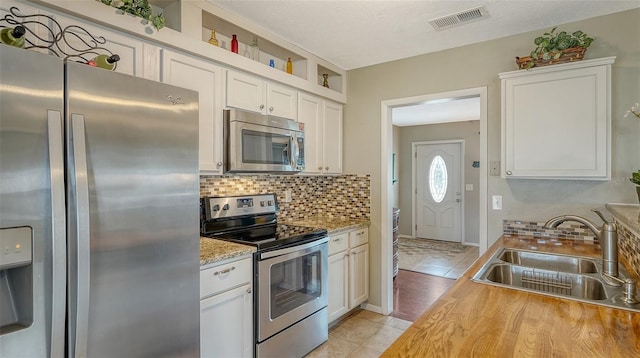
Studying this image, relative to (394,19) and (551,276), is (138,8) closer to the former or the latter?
(394,19)

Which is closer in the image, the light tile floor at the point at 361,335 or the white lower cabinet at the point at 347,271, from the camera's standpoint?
the light tile floor at the point at 361,335

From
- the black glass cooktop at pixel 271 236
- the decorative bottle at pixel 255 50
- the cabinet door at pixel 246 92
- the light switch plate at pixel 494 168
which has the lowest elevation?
the black glass cooktop at pixel 271 236

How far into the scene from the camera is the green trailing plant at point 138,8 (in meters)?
1.70

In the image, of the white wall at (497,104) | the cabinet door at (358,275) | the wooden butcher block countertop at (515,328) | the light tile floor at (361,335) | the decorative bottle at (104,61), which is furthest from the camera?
the cabinet door at (358,275)

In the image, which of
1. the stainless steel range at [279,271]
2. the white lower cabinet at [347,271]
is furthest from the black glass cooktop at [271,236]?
the white lower cabinet at [347,271]

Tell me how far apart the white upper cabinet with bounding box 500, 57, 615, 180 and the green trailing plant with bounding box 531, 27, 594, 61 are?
10 cm

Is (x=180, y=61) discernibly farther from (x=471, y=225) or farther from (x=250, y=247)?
(x=471, y=225)

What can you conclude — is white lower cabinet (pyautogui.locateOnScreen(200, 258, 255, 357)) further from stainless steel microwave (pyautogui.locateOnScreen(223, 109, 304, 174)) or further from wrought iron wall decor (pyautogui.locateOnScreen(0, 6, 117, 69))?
wrought iron wall decor (pyautogui.locateOnScreen(0, 6, 117, 69))

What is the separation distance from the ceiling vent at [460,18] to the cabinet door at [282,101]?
3.97 feet

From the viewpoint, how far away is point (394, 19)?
235 cm

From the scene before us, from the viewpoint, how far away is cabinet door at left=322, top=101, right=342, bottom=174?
3.27 metres

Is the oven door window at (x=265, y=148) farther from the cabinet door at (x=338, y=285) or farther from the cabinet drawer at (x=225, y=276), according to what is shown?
the cabinet door at (x=338, y=285)

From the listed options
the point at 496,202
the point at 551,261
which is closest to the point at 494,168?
the point at 496,202

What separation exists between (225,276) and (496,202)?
2.13m
